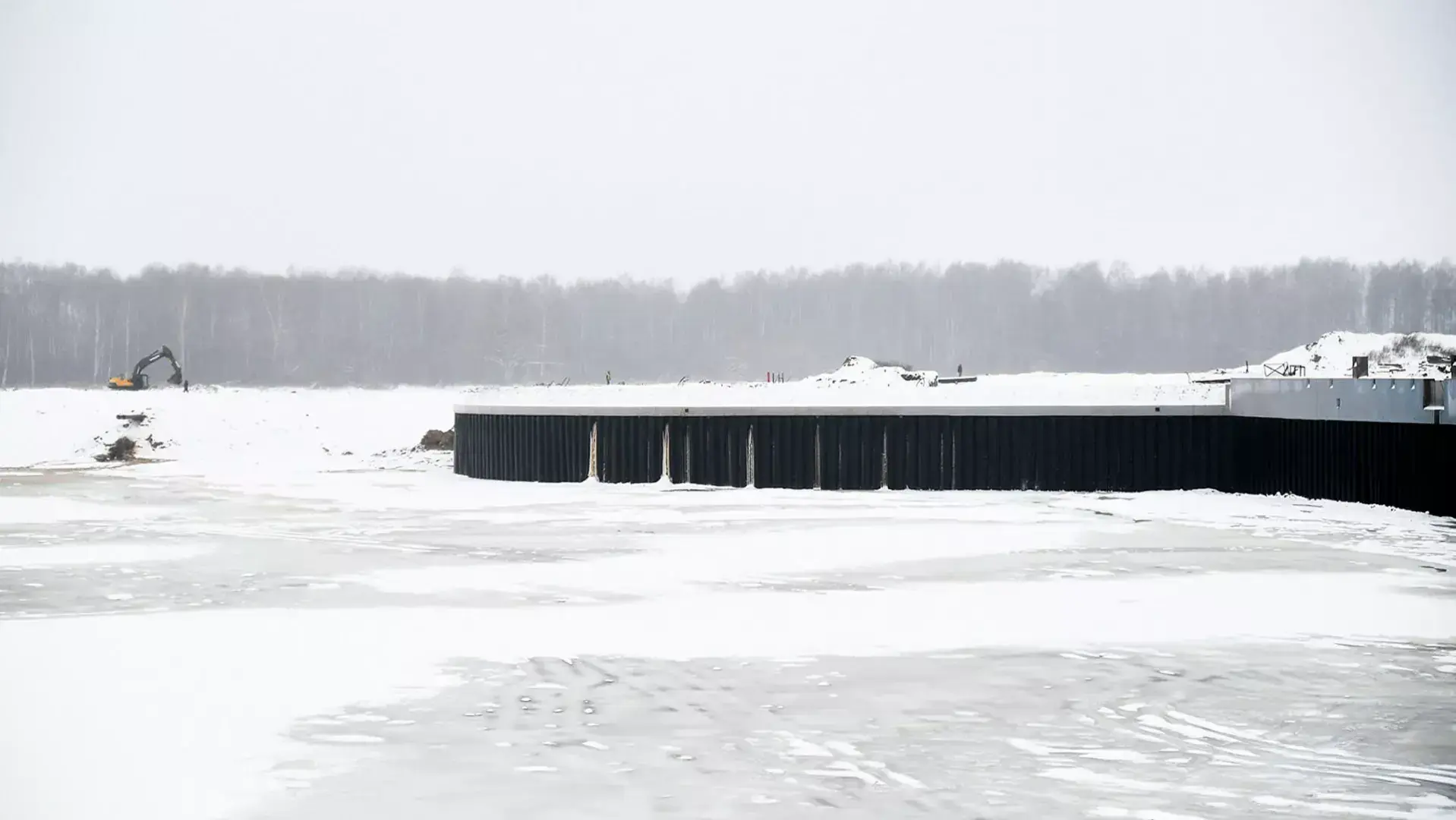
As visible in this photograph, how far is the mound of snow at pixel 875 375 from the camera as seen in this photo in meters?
45.3

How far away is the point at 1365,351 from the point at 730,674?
47.9m

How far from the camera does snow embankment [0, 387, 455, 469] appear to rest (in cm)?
4991

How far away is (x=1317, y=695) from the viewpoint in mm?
11062

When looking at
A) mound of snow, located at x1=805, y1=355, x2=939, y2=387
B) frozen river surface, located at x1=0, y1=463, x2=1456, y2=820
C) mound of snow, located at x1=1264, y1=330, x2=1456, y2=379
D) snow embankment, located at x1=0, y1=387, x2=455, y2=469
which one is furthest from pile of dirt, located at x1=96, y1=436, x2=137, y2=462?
mound of snow, located at x1=1264, y1=330, x2=1456, y2=379

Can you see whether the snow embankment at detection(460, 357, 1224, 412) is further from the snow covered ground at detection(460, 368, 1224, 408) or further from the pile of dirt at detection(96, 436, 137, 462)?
the pile of dirt at detection(96, 436, 137, 462)

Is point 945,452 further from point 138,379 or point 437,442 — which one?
point 138,379

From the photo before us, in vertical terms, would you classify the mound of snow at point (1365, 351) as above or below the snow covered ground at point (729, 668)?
above

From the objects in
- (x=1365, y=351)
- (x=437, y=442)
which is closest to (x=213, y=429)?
(x=437, y=442)

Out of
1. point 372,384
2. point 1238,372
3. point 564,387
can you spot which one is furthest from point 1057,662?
point 372,384

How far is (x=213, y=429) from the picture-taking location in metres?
56.4

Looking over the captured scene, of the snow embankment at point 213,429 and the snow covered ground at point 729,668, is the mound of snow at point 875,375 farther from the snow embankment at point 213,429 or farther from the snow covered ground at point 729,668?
the snow covered ground at point 729,668

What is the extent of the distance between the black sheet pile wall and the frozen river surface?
8.46 meters

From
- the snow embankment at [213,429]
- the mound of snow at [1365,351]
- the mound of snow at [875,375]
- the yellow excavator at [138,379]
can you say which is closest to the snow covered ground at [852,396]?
the mound of snow at [875,375]

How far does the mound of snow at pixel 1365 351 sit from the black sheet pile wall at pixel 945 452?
20978mm
